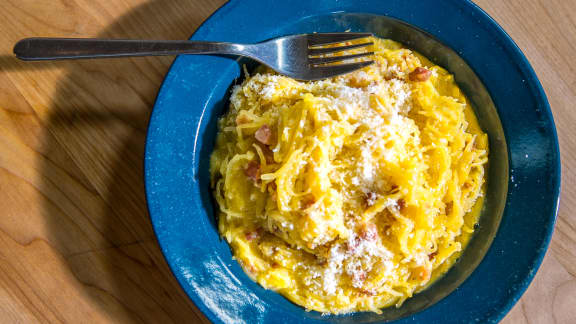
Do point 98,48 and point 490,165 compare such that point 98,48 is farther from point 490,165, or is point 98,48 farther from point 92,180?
point 490,165

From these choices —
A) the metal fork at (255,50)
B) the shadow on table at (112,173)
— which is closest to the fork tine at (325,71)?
the metal fork at (255,50)

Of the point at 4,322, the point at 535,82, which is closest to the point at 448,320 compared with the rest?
the point at 535,82

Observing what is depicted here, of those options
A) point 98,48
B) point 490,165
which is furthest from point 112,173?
point 490,165

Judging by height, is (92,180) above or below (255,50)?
below

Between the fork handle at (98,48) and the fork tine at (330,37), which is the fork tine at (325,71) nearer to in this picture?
the fork tine at (330,37)

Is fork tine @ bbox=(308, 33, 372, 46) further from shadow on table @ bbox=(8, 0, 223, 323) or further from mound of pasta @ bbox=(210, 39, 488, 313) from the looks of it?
shadow on table @ bbox=(8, 0, 223, 323)

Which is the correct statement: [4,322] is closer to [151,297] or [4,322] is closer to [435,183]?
[151,297]
